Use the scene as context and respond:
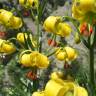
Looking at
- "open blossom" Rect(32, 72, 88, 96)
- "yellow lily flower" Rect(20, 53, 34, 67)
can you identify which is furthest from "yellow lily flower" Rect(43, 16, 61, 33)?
"open blossom" Rect(32, 72, 88, 96)

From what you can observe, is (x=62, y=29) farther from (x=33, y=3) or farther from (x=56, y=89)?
(x=56, y=89)

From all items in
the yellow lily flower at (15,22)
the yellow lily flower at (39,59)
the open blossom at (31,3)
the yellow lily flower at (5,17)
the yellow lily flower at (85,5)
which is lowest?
the yellow lily flower at (39,59)

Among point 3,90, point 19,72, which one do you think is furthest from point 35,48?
point 19,72

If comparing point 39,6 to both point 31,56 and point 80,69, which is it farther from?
point 80,69

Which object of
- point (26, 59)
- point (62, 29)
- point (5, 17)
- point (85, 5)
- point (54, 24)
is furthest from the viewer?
point (5, 17)

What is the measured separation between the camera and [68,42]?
7254 millimetres

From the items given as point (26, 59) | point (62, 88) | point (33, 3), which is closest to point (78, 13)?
point (62, 88)

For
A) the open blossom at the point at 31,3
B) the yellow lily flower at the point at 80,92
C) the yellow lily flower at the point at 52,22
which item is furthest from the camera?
the open blossom at the point at 31,3

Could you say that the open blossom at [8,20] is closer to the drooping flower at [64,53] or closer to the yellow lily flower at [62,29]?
the drooping flower at [64,53]

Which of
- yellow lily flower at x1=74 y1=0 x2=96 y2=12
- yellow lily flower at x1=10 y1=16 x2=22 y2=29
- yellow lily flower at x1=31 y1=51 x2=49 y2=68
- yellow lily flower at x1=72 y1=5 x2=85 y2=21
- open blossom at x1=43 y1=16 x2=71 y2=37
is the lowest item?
yellow lily flower at x1=31 y1=51 x2=49 y2=68

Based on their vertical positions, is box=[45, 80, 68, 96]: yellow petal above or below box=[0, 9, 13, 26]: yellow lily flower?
above

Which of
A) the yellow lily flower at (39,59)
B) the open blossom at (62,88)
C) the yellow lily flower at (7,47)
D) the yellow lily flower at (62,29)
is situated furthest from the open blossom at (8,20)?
the open blossom at (62,88)

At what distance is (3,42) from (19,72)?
9.67 feet

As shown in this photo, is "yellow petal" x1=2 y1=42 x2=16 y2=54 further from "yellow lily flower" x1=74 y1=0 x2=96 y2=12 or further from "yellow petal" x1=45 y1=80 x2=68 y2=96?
"yellow petal" x1=45 y1=80 x2=68 y2=96
